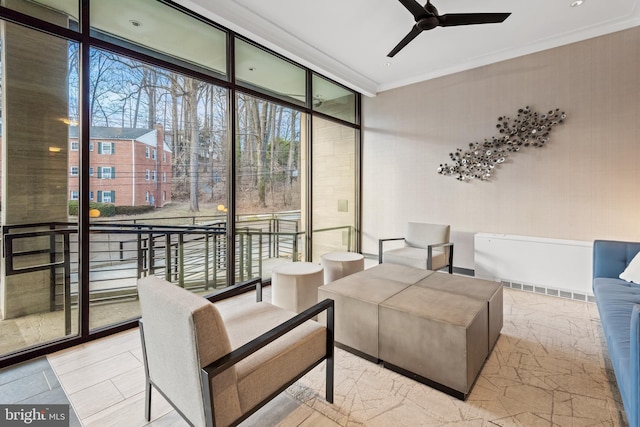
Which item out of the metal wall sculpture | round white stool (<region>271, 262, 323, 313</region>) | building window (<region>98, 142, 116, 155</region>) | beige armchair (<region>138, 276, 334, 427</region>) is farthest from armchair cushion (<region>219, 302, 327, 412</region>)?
the metal wall sculpture

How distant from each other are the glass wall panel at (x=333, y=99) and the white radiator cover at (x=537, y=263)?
303cm

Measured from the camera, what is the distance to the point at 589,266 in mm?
3568

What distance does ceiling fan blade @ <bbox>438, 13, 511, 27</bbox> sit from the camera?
108 inches

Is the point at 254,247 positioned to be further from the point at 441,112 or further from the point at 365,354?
the point at 441,112

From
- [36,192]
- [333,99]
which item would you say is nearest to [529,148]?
[333,99]

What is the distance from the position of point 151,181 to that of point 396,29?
329cm

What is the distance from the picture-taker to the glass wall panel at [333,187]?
16.2 feet

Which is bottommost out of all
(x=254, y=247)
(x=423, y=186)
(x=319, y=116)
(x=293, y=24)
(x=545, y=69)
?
(x=254, y=247)

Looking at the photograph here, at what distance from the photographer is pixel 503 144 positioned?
4355mm

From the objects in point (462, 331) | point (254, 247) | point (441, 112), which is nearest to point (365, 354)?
point (462, 331)

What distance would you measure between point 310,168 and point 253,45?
1802 millimetres

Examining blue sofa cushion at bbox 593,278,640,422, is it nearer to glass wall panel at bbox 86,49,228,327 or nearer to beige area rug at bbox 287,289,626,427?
beige area rug at bbox 287,289,626,427

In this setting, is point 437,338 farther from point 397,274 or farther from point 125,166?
point 125,166

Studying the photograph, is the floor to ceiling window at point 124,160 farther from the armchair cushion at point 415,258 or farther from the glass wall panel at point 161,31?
the armchair cushion at point 415,258
